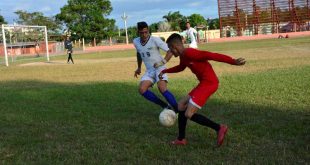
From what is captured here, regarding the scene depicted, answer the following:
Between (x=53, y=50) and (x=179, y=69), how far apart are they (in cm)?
5280

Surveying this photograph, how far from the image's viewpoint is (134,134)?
645cm

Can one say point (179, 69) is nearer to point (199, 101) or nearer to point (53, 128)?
point (199, 101)

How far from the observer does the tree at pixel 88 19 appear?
68.6 meters

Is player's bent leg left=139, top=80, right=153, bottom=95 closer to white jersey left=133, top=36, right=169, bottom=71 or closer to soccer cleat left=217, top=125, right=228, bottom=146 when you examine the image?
white jersey left=133, top=36, right=169, bottom=71

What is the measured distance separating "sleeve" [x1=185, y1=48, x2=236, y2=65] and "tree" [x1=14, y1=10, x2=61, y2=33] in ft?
252

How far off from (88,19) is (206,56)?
65.8m

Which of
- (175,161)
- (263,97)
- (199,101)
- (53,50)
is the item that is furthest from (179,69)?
(53,50)

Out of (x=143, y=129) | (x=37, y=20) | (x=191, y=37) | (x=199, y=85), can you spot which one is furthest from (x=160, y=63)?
(x=37, y=20)

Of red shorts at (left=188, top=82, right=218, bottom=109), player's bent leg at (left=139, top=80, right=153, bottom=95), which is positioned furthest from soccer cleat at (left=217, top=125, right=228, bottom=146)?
player's bent leg at (left=139, top=80, right=153, bottom=95)

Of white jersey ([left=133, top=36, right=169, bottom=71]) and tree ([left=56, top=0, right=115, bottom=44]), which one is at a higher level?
tree ([left=56, top=0, right=115, bottom=44])

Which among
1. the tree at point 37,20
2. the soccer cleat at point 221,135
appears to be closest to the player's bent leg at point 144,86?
the soccer cleat at point 221,135

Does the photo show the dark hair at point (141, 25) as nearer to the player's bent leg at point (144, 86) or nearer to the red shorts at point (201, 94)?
the player's bent leg at point (144, 86)

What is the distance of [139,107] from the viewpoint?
8.83 metres

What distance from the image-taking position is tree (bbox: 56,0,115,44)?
6856cm
